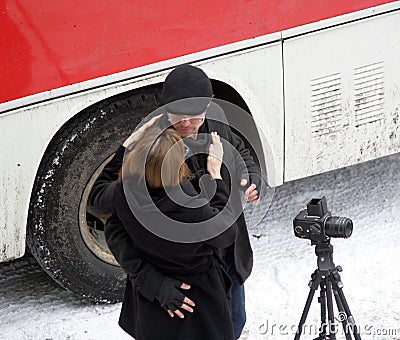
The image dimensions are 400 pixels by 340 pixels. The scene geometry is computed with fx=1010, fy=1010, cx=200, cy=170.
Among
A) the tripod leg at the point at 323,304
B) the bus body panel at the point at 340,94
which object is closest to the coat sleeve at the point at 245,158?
the tripod leg at the point at 323,304

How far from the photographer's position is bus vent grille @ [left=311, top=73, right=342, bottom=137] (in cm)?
483

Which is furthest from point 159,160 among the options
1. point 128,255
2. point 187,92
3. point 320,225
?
point 320,225

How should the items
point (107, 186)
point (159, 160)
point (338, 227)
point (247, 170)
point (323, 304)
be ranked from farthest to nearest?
1. point (323, 304)
2. point (338, 227)
3. point (247, 170)
4. point (107, 186)
5. point (159, 160)

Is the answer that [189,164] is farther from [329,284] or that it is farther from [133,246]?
[329,284]

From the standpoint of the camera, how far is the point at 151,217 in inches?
126

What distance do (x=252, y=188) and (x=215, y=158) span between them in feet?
0.71

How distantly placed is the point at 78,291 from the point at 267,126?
119 cm

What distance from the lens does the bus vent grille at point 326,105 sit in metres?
4.83

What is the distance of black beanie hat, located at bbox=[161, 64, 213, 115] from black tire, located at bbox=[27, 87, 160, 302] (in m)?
1.28

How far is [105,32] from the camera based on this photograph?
4.25 m

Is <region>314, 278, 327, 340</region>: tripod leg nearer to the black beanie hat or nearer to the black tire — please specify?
the black beanie hat

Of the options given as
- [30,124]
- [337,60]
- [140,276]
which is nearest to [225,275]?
[140,276]

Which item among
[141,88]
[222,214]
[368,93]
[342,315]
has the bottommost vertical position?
[222,214]

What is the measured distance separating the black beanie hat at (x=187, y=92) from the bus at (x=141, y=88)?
1.03 metres
